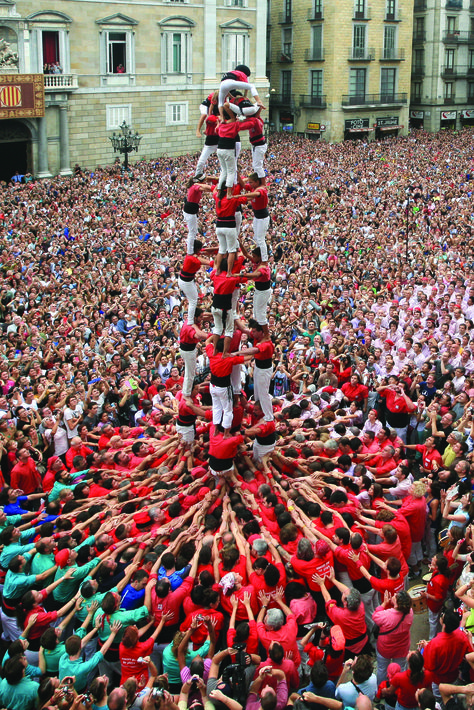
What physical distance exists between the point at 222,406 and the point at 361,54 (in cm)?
4404

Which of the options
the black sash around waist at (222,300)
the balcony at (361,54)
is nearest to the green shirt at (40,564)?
the black sash around waist at (222,300)

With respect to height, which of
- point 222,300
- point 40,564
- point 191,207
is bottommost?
point 40,564

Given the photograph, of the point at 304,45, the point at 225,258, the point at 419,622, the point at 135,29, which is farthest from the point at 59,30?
the point at 419,622

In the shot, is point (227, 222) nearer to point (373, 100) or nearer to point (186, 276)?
point (186, 276)

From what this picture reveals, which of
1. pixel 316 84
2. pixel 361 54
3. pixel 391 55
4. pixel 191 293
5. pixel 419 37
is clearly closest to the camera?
pixel 191 293

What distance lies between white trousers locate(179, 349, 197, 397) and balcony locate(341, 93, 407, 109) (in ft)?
134

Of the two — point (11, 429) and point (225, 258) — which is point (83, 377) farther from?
point (225, 258)

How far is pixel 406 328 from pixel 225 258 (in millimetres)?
5438

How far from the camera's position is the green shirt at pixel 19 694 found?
20.6 ft

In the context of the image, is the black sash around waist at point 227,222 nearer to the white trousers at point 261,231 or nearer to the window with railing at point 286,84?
the white trousers at point 261,231

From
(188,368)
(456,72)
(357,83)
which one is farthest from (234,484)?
(456,72)

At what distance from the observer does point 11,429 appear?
1043cm

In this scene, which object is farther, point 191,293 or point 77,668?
point 191,293

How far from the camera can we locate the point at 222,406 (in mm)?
9234
